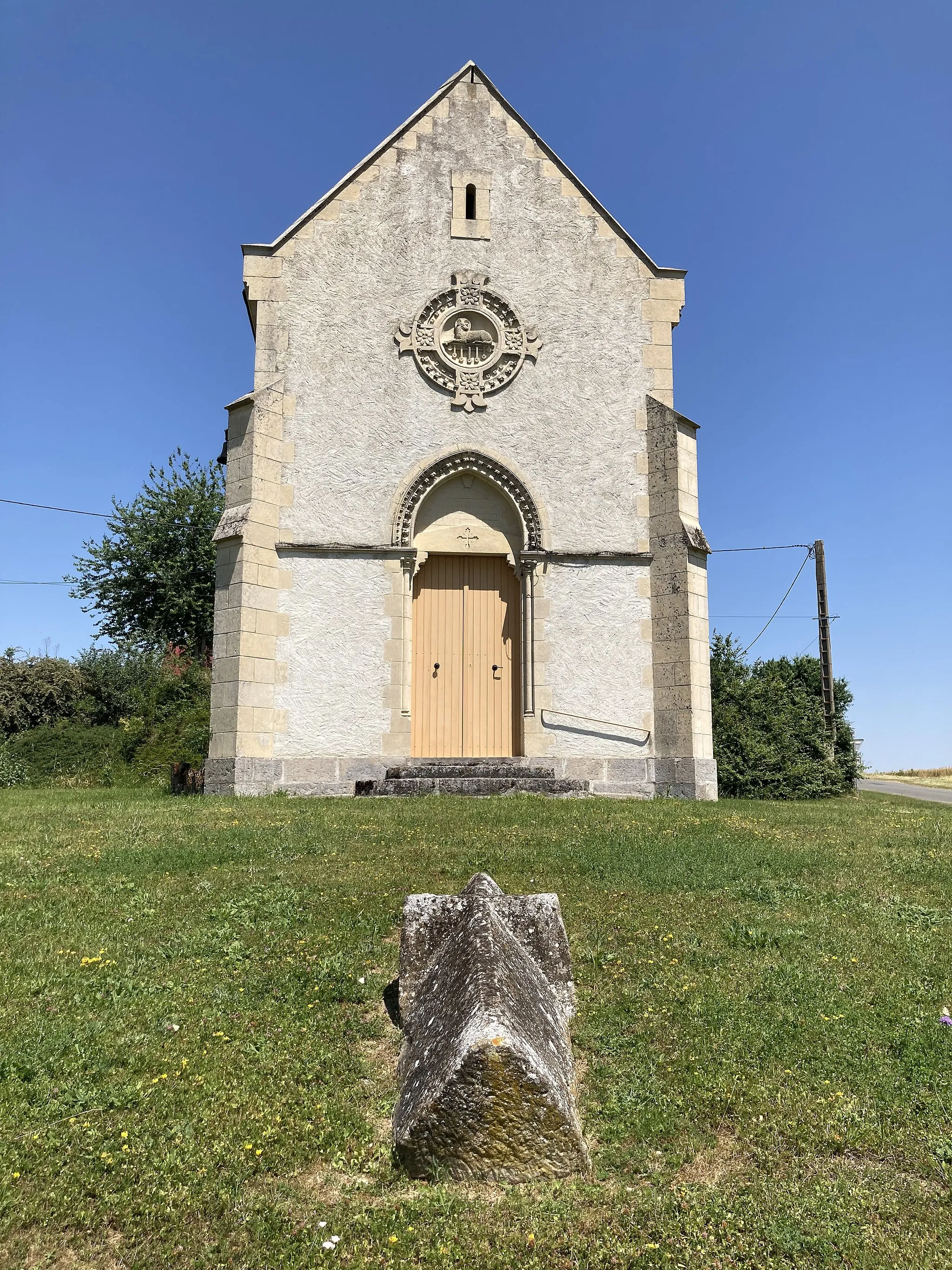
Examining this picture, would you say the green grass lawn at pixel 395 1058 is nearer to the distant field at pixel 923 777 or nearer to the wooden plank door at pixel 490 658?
the wooden plank door at pixel 490 658

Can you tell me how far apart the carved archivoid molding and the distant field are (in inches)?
988

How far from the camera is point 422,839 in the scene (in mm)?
7633

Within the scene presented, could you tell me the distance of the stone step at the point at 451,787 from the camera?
1102cm

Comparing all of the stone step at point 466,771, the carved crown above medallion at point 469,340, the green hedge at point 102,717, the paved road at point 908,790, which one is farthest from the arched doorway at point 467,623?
the paved road at point 908,790

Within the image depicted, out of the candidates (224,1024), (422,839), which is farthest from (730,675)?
(224,1024)

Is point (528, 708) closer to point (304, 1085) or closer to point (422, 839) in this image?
point (422, 839)

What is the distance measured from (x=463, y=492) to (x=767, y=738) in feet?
23.0

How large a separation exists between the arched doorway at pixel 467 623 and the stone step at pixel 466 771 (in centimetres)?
71

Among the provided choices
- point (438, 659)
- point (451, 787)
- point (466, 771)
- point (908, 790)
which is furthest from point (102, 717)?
point (908, 790)

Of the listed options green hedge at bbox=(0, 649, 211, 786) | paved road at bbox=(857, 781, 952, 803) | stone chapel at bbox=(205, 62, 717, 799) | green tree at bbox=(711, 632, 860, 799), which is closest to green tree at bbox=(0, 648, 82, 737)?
green hedge at bbox=(0, 649, 211, 786)

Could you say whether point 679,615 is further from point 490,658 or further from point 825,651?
point 825,651

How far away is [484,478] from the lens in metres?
12.7

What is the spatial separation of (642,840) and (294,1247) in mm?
5482

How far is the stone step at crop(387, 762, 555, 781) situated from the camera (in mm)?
11516
